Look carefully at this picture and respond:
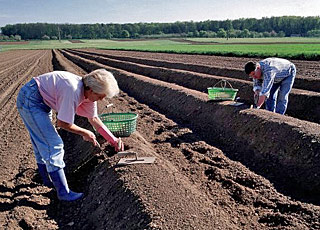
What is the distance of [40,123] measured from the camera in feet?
12.5

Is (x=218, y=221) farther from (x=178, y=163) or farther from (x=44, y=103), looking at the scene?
→ (x=44, y=103)

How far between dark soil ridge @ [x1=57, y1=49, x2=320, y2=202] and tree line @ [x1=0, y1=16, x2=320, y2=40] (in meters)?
80.9

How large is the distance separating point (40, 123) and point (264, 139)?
13.3 ft

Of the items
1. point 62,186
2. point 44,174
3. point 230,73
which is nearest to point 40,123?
point 62,186

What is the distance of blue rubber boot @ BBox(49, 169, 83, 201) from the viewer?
400 centimetres

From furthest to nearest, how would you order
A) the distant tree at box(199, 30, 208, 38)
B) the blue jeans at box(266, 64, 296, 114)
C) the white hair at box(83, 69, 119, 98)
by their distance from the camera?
1. the distant tree at box(199, 30, 208, 38)
2. the blue jeans at box(266, 64, 296, 114)
3. the white hair at box(83, 69, 119, 98)

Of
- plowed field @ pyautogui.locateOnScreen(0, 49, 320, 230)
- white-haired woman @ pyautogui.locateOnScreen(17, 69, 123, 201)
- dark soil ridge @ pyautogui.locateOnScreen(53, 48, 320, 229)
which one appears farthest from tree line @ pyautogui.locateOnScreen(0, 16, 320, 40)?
white-haired woman @ pyautogui.locateOnScreen(17, 69, 123, 201)

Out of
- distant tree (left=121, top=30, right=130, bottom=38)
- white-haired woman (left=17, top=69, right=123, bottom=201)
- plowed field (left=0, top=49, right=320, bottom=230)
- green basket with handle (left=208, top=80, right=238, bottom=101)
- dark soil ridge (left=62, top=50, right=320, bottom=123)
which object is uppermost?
distant tree (left=121, top=30, right=130, bottom=38)

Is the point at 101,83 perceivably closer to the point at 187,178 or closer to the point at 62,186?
the point at 62,186

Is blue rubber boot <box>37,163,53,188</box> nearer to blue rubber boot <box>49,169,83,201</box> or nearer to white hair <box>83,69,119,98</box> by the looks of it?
blue rubber boot <box>49,169,83,201</box>

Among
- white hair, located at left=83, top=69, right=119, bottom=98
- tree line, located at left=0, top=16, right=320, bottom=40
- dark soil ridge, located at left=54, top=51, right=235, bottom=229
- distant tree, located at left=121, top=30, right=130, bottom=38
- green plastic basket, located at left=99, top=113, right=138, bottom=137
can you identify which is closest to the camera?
dark soil ridge, located at left=54, top=51, right=235, bottom=229

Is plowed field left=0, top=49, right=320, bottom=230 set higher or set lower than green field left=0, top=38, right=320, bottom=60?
lower

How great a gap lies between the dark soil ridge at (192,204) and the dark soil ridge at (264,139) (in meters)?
0.48

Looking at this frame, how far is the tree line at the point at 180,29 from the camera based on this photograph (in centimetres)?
8850
